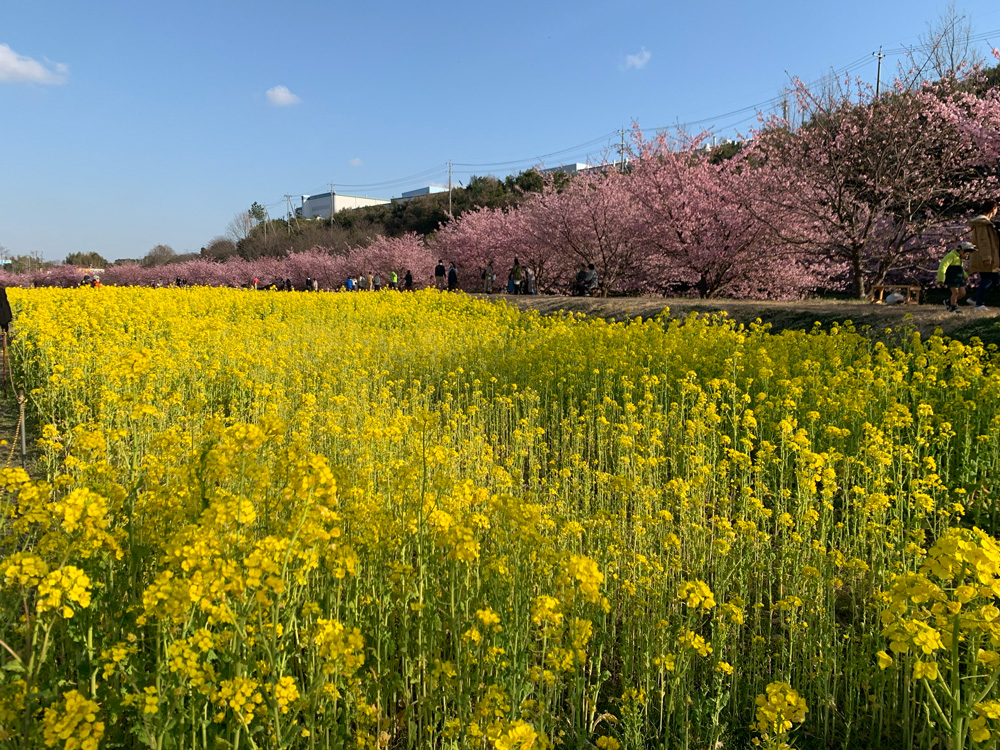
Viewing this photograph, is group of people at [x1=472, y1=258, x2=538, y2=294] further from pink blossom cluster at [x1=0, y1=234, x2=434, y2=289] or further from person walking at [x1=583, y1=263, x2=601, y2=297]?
pink blossom cluster at [x1=0, y1=234, x2=434, y2=289]

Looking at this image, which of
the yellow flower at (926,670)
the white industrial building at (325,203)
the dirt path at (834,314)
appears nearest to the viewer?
the yellow flower at (926,670)

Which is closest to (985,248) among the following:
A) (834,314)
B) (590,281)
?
(834,314)

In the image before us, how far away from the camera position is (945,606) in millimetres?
1727

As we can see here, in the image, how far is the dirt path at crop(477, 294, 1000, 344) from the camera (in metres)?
8.35

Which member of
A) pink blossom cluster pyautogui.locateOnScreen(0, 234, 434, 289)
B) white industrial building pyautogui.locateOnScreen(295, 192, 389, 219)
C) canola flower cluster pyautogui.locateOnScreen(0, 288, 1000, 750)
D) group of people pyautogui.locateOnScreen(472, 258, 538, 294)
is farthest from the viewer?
white industrial building pyautogui.locateOnScreen(295, 192, 389, 219)

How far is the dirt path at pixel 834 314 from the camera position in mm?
8352

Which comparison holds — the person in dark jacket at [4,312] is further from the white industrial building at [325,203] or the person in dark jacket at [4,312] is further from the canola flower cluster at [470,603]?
the white industrial building at [325,203]

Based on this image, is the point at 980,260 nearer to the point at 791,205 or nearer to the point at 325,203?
the point at 791,205

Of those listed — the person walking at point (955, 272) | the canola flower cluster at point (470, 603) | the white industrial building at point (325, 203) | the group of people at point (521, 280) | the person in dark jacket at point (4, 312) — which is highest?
the white industrial building at point (325, 203)

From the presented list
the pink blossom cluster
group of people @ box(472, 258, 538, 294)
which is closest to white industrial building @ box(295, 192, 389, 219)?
the pink blossom cluster

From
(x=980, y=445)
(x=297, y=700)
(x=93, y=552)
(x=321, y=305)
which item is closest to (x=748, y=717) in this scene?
(x=297, y=700)

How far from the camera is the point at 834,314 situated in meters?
10.0

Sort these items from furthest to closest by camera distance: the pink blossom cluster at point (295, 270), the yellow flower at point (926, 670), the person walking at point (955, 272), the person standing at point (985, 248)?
1. the pink blossom cluster at point (295, 270)
2. the person walking at point (955, 272)
3. the person standing at point (985, 248)
4. the yellow flower at point (926, 670)

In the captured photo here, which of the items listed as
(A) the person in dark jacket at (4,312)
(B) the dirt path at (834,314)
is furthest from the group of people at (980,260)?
(A) the person in dark jacket at (4,312)
